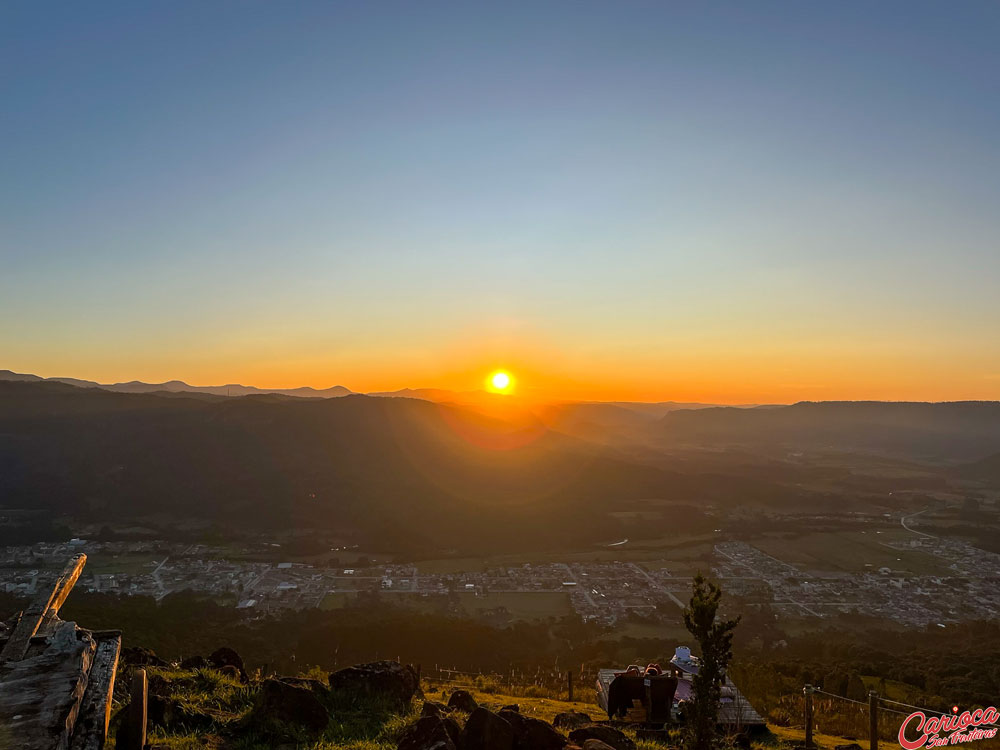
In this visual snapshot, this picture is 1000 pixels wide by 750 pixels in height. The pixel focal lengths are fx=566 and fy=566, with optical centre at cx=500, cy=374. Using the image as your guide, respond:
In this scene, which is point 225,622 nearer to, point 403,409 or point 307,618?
point 307,618

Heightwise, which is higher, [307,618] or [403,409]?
[403,409]

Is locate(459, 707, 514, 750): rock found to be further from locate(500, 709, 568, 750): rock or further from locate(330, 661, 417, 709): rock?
locate(330, 661, 417, 709): rock

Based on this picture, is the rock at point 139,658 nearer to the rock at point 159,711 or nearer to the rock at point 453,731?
the rock at point 159,711

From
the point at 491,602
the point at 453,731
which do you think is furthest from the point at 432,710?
the point at 491,602

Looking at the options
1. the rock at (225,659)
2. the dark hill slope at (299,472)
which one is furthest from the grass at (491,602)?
the rock at (225,659)

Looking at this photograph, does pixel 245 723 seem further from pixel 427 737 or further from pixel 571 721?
pixel 571 721

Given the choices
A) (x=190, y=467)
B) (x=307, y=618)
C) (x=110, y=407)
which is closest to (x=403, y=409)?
(x=190, y=467)
